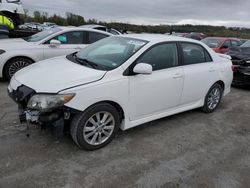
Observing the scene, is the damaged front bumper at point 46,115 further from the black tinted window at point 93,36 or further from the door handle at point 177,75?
the black tinted window at point 93,36

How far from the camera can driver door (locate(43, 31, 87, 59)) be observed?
632 centimetres

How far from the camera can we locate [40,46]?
20.4 feet

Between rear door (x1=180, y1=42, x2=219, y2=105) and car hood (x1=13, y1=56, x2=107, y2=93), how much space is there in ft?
5.40

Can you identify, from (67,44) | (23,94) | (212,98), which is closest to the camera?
(23,94)

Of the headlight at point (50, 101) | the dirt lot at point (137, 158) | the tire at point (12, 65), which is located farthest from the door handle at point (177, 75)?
the tire at point (12, 65)

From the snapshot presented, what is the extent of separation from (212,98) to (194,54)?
3.55 ft

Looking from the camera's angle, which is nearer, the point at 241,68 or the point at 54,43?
the point at 54,43

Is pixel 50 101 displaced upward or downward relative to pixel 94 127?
upward

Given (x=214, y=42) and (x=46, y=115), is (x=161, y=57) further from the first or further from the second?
(x=214, y=42)

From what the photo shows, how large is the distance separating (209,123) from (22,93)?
3218 millimetres

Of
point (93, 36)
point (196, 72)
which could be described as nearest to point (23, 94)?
point (196, 72)

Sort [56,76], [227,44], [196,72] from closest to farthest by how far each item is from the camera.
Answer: [56,76], [196,72], [227,44]

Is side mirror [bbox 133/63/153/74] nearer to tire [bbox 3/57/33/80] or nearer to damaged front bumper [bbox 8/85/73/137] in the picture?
damaged front bumper [bbox 8/85/73/137]

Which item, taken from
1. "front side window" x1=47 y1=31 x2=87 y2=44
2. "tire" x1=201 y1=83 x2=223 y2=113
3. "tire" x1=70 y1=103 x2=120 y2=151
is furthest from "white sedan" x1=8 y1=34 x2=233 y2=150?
"front side window" x1=47 y1=31 x2=87 y2=44
